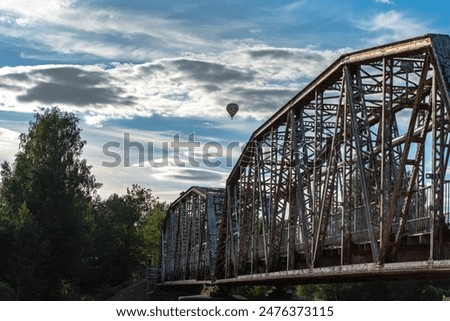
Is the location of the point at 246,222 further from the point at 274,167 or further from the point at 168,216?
the point at 168,216

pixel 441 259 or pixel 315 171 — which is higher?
pixel 315 171

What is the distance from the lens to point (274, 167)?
127 ft

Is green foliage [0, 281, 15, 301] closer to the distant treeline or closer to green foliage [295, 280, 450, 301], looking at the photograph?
the distant treeline

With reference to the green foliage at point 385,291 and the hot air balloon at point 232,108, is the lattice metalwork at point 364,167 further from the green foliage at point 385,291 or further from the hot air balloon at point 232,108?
the green foliage at point 385,291

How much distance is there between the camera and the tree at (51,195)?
244 feet

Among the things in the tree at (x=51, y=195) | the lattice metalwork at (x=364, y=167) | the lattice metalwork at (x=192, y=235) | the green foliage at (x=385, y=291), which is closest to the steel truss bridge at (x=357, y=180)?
the lattice metalwork at (x=364, y=167)

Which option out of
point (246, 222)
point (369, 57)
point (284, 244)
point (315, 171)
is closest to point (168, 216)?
point (246, 222)

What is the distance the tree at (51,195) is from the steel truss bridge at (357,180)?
89.2 ft

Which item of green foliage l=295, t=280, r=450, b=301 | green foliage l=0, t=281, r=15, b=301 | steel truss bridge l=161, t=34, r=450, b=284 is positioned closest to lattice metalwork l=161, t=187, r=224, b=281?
steel truss bridge l=161, t=34, r=450, b=284

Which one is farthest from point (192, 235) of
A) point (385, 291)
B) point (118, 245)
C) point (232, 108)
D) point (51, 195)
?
point (118, 245)

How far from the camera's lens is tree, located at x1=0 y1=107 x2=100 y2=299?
244ft

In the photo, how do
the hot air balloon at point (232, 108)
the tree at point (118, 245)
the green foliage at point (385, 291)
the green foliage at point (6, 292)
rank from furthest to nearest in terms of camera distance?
the tree at point (118, 245) < the green foliage at point (385, 291) < the green foliage at point (6, 292) < the hot air balloon at point (232, 108)

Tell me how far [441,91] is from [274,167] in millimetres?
19433
